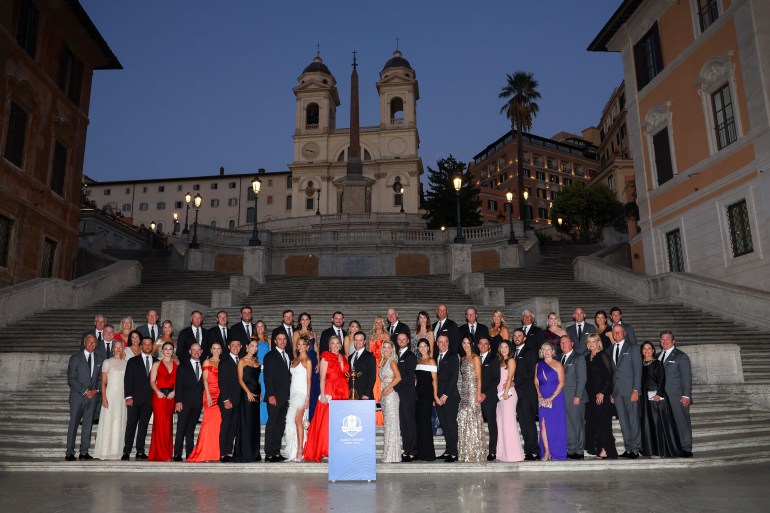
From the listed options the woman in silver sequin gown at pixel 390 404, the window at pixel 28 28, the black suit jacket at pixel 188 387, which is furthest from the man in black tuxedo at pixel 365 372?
the window at pixel 28 28

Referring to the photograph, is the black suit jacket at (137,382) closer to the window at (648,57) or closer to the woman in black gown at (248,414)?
the woman in black gown at (248,414)

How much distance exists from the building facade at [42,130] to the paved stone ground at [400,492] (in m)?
17.0

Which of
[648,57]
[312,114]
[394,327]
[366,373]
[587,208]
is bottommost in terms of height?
[366,373]

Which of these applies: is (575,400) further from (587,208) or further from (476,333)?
(587,208)

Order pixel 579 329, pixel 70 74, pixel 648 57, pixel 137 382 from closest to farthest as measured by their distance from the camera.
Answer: pixel 137 382, pixel 579 329, pixel 648 57, pixel 70 74

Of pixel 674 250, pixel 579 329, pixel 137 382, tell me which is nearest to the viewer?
pixel 137 382

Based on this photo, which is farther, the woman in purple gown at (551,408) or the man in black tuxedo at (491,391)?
the man in black tuxedo at (491,391)

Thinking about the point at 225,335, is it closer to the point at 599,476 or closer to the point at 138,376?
the point at 138,376

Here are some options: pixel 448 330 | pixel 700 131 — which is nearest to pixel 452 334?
pixel 448 330

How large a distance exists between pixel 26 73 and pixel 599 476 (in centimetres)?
2506

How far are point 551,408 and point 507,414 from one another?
72 centimetres

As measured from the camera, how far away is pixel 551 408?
9148 mm

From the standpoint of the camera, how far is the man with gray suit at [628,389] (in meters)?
9.18

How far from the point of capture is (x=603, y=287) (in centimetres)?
2281
